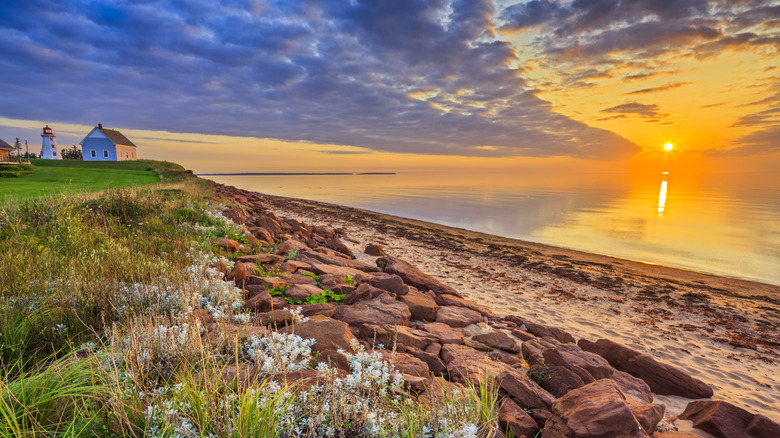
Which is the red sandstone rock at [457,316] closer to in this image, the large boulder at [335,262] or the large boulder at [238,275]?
the large boulder at [335,262]

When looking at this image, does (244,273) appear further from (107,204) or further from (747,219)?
(747,219)

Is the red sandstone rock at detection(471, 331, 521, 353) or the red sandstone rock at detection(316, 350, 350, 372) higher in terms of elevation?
the red sandstone rock at detection(316, 350, 350, 372)

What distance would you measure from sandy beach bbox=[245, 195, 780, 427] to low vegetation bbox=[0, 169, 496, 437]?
478 centimetres

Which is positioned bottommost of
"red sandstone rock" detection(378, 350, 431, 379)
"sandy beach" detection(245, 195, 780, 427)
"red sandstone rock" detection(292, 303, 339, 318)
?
"sandy beach" detection(245, 195, 780, 427)

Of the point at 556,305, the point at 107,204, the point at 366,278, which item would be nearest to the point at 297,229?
the point at 107,204

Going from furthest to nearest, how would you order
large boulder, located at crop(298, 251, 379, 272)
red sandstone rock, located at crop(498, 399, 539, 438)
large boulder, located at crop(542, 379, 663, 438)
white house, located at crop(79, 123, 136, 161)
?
1. white house, located at crop(79, 123, 136, 161)
2. large boulder, located at crop(298, 251, 379, 272)
3. red sandstone rock, located at crop(498, 399, 539, 438)
4. large boulder, located at crop(542, 379, 663, 438)

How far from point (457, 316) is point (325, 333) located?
354 centimetres

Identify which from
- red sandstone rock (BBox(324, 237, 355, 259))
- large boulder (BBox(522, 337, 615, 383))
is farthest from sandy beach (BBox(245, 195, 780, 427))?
large boulder (BBox(522, 337, 615, 383))

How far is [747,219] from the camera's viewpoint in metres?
35.1

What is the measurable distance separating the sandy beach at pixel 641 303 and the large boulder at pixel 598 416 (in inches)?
94.0

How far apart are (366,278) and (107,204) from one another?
934 centimetres

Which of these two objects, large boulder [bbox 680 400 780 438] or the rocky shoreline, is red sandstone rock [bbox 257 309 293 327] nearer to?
the rocky shoreline

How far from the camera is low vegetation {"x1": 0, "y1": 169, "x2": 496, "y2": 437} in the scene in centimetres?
263

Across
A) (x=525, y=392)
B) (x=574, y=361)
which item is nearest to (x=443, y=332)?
(x=574, y=361)
